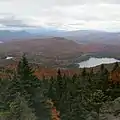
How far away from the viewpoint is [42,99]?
34.2 meters

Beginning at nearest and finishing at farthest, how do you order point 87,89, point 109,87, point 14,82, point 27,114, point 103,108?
point 27,114 → point 14,82 → point 103,108 → point 87,89 → point 109,87

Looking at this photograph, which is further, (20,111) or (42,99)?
(42,99)

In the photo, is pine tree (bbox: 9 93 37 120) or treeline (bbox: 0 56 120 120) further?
treeline (bbox: 0 56 120 120)

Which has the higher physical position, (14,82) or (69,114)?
(14,82)

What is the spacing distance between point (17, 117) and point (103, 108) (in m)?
17.9

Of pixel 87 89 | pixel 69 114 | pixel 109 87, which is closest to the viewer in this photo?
pixel 69 114

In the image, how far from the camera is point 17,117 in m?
29.4

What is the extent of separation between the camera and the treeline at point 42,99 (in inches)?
1167

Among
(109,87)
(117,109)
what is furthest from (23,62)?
(109,87)

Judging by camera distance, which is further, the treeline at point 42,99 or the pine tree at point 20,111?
the treeline at point 42,99

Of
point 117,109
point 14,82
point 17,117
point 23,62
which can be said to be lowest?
point 117,109

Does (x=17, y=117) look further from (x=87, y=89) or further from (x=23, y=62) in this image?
(x=87, y=89)

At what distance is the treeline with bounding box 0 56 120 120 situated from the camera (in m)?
29.6

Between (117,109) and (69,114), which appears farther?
(117,109)
